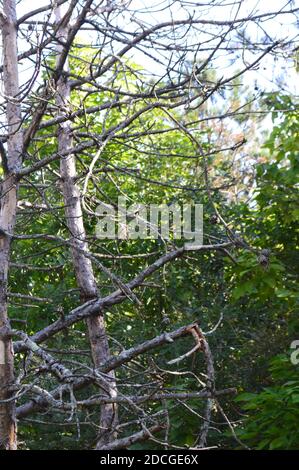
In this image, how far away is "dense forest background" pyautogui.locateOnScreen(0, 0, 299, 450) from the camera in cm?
422

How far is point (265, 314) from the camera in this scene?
23.5ft

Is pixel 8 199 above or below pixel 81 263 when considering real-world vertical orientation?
above

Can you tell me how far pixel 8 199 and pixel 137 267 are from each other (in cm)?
333

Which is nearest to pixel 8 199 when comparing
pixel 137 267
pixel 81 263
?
pixel 81 263

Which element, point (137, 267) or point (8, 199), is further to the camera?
point (137, 267)

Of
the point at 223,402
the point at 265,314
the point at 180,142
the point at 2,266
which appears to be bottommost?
the point at 223,402

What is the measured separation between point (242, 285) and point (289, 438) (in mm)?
1371

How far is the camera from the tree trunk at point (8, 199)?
4219 millimetres

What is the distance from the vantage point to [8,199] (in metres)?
4.45

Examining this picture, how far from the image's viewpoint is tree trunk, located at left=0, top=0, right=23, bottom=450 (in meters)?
4.22

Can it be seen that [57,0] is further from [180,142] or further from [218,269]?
[180,142]

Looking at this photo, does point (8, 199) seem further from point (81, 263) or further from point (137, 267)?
point (137, 267)

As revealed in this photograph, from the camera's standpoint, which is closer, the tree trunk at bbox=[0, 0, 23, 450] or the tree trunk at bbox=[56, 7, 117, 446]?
the tree trunk at bbox=[0, 0, 23, 450]
